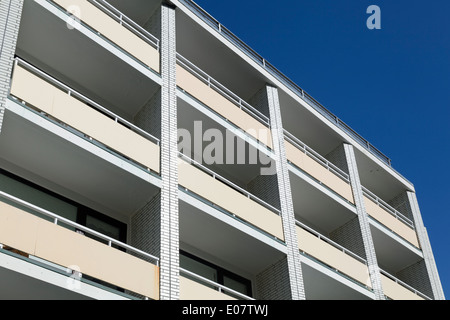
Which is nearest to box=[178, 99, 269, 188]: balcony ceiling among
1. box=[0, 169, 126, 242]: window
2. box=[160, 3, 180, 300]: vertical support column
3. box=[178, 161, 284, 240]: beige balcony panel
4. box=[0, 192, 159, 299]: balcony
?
box=[160, 3, 180, 300]: vertical support column

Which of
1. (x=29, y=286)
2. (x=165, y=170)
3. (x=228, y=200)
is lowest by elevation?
(x=29, y=286)

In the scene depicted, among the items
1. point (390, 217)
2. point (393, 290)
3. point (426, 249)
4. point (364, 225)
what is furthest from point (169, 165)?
point (426, 249)

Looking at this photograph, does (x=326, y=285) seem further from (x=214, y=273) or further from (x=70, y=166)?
(x=70, y=166)

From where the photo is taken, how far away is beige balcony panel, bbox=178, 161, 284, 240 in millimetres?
21812

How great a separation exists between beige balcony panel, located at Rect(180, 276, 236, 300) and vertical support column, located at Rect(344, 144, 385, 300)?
9.95 m

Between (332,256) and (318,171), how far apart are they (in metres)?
4.19

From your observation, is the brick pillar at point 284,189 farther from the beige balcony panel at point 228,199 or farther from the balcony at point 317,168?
the balcony at point 317,168

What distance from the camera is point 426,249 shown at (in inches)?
1348

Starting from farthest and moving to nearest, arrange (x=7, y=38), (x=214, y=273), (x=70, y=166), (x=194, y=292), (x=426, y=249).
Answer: (x=426, y=249), (x=214, y=273), (x=70, y=166), (x=194, y=292), (x=7, y=38)

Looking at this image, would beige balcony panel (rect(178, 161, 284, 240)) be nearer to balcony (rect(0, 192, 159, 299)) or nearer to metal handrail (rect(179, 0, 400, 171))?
balcony (rect(0, 192, 159, 299))

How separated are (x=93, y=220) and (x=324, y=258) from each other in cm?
967

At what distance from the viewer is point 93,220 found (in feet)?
68.1
